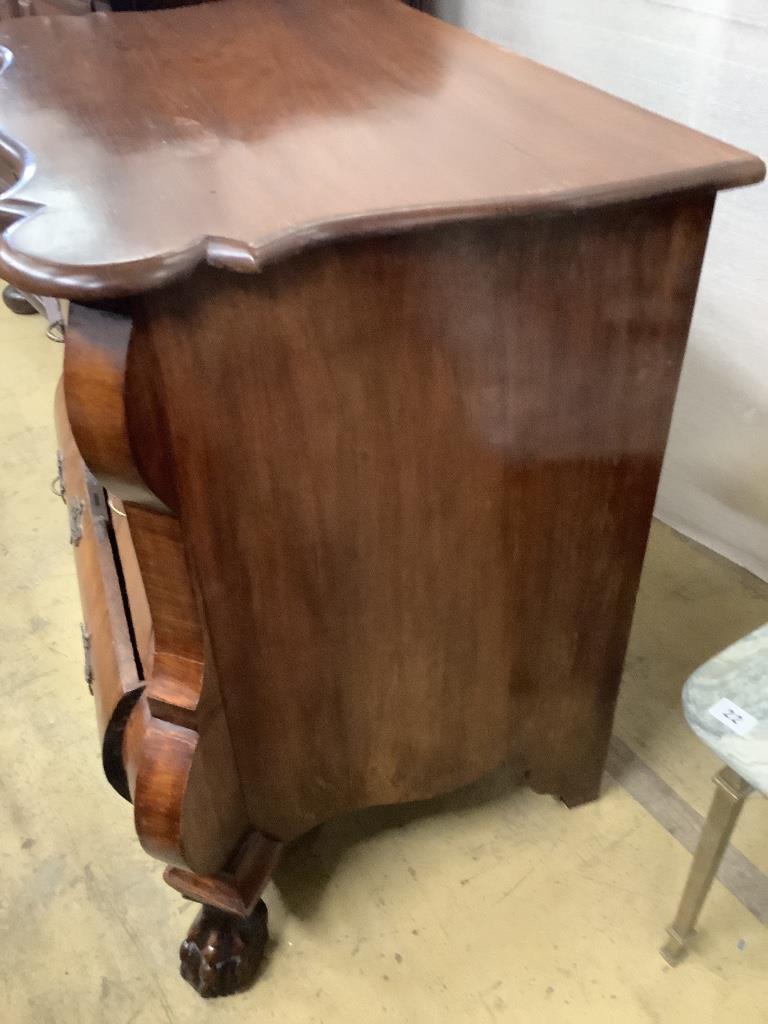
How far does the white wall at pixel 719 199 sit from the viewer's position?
1092 mm

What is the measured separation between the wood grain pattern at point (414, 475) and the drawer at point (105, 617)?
0.12 m

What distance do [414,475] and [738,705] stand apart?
33cm

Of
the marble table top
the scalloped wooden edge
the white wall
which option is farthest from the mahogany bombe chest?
the white wall

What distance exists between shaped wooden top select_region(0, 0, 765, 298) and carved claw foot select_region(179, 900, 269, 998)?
2.21 ft

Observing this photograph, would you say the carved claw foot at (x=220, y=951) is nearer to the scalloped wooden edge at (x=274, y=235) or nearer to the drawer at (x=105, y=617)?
the drawer at (x=105, y=617)

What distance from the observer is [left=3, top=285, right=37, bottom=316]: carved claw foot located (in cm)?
212

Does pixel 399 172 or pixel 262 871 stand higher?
pixel 399 172

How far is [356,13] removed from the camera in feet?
3.14

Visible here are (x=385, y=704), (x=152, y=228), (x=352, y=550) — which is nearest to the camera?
(x=152, y=228)

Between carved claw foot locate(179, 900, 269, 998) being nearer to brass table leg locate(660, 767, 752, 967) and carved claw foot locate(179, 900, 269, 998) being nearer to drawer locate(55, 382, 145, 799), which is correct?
drawer locate(55, 382, 145, 799)

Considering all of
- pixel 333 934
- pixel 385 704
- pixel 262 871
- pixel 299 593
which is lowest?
pixel 333 934

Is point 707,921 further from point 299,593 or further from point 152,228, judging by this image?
point 152,228

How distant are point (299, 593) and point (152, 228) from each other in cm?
31

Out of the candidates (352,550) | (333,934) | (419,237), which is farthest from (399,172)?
(333,934)
